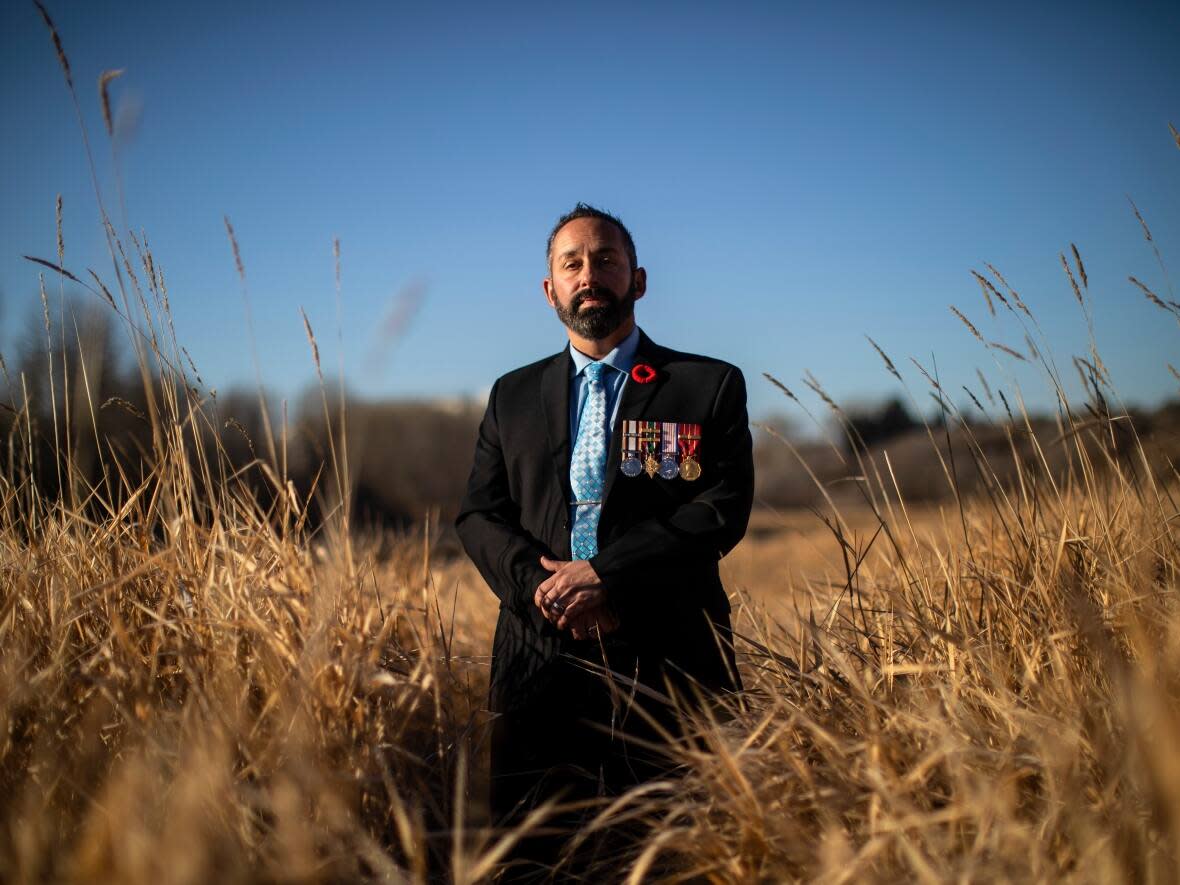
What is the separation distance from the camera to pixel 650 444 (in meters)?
2.07

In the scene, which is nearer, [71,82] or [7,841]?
[7,841]

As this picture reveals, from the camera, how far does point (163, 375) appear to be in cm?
187

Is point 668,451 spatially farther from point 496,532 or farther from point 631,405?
point 496,532

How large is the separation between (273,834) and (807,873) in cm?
85

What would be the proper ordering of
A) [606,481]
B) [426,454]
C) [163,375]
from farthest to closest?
[426,454], [606,481], [163,375]

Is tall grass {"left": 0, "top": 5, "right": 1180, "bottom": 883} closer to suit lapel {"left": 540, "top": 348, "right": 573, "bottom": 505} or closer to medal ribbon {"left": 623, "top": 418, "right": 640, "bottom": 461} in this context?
suit lapel {"left": 540, "top": 348, "right": 573, "bottom": 505}

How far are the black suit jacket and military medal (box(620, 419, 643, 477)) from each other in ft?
0.08

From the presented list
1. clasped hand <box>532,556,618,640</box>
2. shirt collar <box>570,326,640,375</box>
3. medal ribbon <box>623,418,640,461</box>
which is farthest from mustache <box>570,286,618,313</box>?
clasped hand <box>532,556,618,640</box>

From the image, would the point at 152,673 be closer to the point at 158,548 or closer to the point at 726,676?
the point at 158,548

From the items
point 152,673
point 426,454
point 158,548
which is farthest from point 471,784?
point 426,454

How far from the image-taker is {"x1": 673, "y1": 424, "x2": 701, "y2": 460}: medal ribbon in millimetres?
2084

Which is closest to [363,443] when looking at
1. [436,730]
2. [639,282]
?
[436,730]

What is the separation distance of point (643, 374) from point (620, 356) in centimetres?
8

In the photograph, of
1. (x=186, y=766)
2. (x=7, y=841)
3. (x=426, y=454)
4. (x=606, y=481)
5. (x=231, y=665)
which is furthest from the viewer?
(x=426, y=454)
